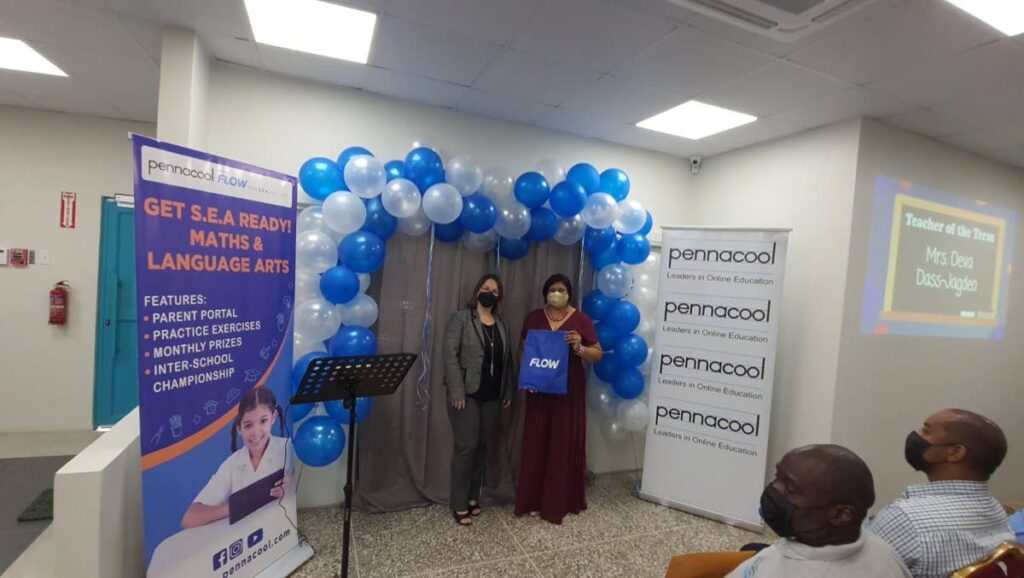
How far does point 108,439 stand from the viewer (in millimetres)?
1983

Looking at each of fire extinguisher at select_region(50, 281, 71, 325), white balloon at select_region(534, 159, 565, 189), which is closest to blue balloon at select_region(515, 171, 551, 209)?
white balloon at select_region(534, 159, 565, 189)

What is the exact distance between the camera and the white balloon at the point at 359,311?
2674mm

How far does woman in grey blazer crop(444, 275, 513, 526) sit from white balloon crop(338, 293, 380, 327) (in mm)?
486

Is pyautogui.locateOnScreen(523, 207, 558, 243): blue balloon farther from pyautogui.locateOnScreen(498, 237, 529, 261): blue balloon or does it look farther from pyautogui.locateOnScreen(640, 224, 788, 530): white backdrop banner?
pyautogui.locateOnScreen(640, 224, 788, 530): white backdrop banner

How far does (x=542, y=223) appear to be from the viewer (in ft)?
10.00

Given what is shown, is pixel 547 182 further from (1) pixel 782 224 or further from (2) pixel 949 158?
(2) pixel 949 158

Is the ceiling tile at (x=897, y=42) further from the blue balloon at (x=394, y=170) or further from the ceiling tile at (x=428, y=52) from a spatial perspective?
the blue balloon at (x=394, y=170)

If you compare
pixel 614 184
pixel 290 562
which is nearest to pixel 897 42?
pixel 614 184

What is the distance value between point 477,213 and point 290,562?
2.14m

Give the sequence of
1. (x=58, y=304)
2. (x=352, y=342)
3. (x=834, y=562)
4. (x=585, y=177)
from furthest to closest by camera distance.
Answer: (x=58, y=304) < (x=585, y=177) < (x=352, y=342) < (x=834, y=562)

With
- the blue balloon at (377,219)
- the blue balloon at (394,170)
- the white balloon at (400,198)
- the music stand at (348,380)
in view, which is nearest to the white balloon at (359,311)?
the blue balloon at (377,219)

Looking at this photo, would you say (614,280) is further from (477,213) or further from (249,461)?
(249,461)

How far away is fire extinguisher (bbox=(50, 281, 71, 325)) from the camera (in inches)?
155

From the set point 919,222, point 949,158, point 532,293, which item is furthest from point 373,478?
point 949,158
